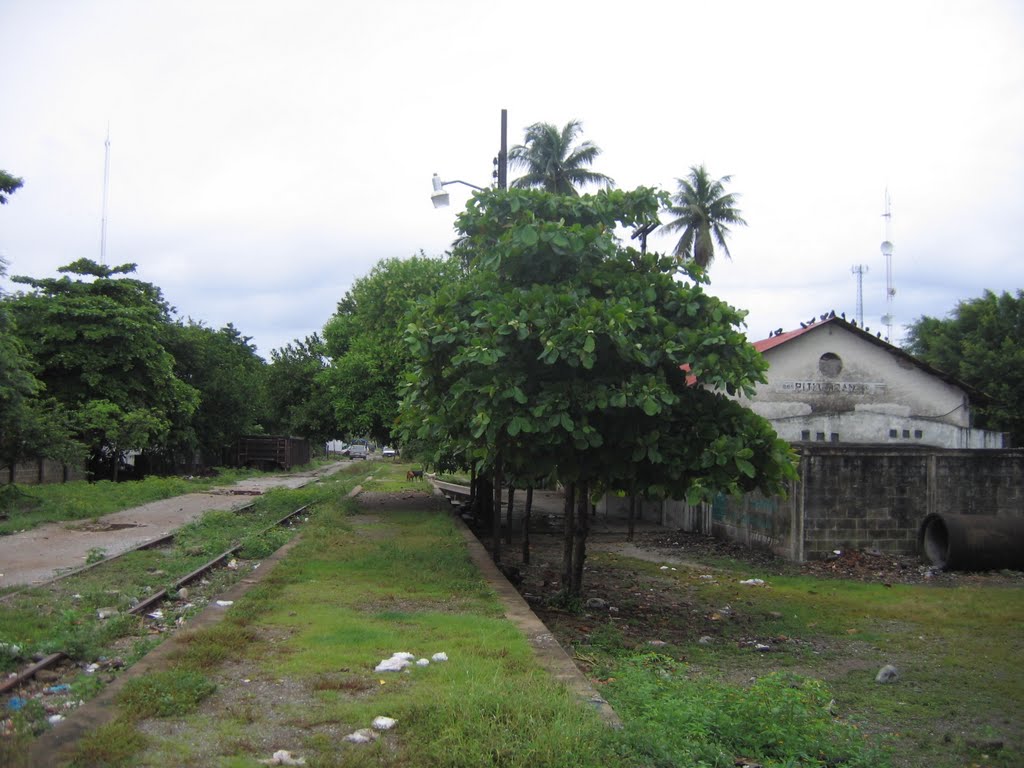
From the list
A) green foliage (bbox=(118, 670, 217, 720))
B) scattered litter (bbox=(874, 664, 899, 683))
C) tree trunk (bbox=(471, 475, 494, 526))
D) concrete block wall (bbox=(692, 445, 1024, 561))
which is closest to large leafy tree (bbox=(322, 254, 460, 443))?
tree trunk (bbox=(471, 475, 494, 526))

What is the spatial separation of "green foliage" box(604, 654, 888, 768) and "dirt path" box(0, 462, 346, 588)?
853 centimetres

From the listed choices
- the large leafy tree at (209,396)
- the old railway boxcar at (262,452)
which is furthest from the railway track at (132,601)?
the old railway boxcar at (262,452)

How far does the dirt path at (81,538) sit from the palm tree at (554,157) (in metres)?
17.0

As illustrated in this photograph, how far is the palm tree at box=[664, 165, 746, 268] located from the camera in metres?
39.4

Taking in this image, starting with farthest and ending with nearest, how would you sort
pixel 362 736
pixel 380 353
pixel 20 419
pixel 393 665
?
pixel 380 353, pixel 20 419, pixel 393 665, pixel 362 736

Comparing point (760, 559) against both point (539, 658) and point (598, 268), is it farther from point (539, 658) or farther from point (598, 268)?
point (539, 658)

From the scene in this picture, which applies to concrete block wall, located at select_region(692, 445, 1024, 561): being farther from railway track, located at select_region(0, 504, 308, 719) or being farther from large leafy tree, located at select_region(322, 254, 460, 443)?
large leafy tree, located at select_region(322, 254, 460, 443)

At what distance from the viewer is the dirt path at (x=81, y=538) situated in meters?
12.3

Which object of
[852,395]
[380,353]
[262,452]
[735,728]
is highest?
[380,353]

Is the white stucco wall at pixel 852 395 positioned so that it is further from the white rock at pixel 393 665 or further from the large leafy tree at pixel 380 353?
the white rock at pixel 393 665

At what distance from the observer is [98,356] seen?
3058 cm

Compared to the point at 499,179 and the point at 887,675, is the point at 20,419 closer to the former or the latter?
the point at 499,179

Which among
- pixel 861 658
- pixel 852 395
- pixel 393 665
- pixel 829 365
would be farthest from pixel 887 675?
pixel 852 395

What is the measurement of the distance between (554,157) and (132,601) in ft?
89.9
